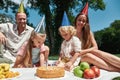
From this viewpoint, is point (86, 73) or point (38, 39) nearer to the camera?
point (86, 73)

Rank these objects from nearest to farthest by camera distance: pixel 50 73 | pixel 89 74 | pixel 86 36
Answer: pixel 50 73, pixel 89 74, pixel 86 36

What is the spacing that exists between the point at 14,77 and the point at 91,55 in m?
1.40

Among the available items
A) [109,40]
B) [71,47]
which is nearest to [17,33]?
[71,47]

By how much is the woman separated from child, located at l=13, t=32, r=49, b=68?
0.51m

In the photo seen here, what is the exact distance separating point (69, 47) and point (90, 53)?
14.9 inches

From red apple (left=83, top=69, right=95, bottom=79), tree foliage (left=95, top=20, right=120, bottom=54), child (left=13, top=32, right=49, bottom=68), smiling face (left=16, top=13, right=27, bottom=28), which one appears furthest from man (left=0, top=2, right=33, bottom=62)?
tree foliage (left=95, top=20, right=120, bottom=54)

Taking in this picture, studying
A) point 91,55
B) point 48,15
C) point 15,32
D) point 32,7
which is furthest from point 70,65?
point 32,7

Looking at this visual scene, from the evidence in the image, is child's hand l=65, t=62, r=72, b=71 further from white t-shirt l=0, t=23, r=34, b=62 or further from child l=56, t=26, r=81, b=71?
white t-shirt l=0, t=23, r=34, b=62

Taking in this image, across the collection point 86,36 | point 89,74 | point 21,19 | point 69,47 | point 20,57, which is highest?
point 21,19

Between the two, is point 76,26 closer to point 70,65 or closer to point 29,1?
point 70,65

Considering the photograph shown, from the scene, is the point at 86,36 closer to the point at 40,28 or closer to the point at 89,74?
the point at 40,28

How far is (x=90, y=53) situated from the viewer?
4.55 meters

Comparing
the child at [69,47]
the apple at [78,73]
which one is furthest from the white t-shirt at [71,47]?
the apple at [78,73]

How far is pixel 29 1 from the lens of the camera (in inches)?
653
